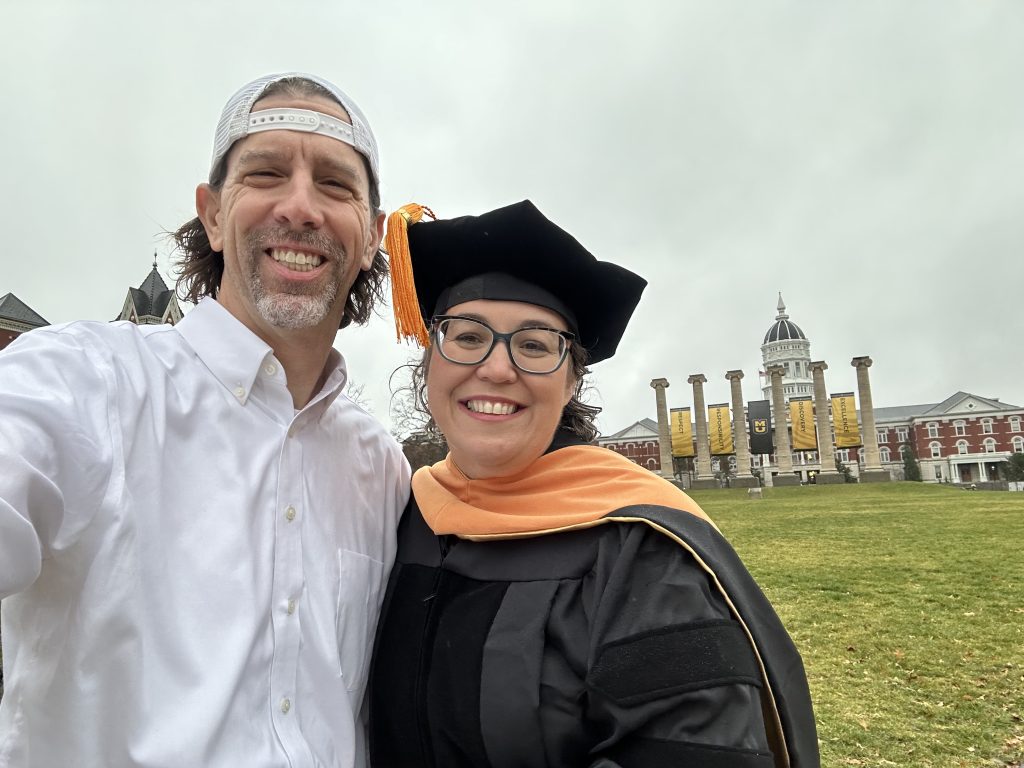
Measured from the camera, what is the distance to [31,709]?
60.9 inches

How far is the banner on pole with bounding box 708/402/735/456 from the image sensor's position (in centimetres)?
6462

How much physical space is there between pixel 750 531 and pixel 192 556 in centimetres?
2030

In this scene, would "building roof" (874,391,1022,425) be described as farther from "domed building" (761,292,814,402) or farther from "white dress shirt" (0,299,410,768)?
"white dress shirt" (0,299,410,768)

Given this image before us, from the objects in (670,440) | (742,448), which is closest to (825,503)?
(742,448)

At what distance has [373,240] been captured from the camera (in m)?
2.80

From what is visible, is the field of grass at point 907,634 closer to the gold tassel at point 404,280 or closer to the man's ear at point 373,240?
the gold tassel at point 404,280

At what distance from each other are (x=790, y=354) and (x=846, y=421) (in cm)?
6214

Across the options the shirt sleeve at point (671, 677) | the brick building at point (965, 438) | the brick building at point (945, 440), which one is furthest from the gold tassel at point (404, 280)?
the brick building at point (965, 438)

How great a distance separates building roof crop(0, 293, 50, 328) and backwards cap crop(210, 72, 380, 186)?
4158 cm

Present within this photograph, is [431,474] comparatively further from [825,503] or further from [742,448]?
[742,448]

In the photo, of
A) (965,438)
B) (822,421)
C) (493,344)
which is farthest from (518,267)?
(965,438)

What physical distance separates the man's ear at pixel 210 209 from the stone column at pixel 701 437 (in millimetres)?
57480

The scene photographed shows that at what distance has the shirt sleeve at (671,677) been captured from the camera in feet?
5.20

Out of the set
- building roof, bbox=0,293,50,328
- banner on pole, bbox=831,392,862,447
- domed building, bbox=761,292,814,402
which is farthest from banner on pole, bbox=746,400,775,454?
building roof, bbox=0,293,50,328
